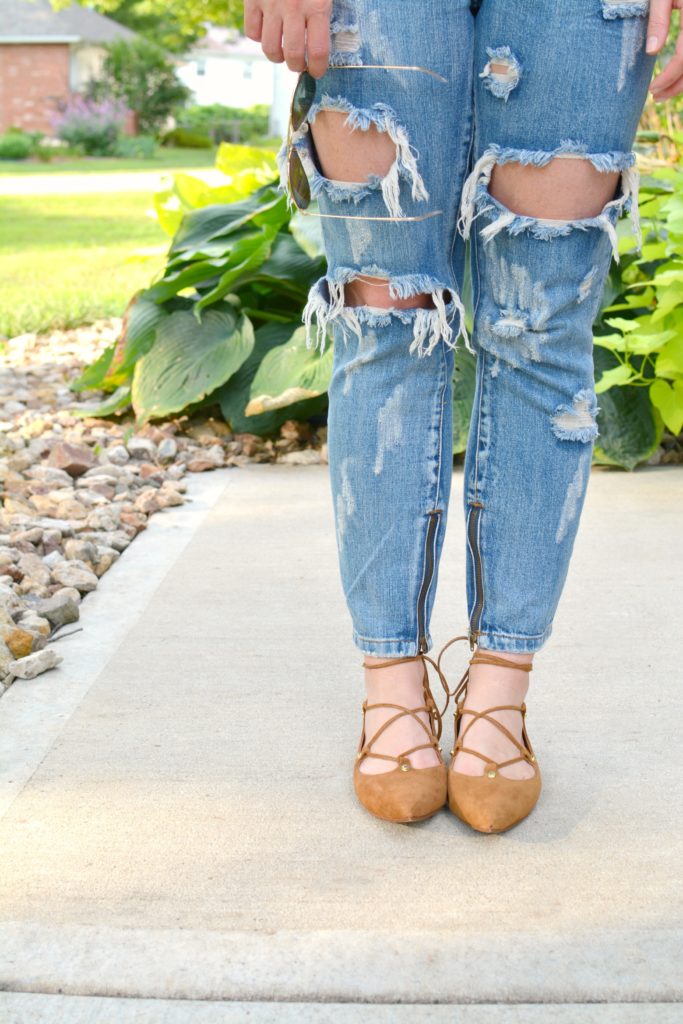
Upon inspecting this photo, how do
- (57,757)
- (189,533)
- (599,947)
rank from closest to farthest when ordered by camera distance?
(599,947) → (57,757) → (189,533)

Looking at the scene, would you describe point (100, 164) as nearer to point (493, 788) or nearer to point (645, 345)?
point (645, 345)

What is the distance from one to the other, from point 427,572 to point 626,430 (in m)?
1.76

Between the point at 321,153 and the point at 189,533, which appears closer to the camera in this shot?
the point at 321,153

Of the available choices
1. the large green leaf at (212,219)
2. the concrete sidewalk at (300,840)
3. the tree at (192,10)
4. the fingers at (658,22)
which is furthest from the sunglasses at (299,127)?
the tree at (192,10)

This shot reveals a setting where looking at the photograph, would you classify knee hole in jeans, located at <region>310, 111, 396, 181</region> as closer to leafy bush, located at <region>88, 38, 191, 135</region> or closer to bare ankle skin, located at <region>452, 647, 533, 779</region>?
bare ankle skin, located at <region>452, 647, 533, 779</region>

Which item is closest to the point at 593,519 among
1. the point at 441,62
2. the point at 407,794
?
the point at 407,794

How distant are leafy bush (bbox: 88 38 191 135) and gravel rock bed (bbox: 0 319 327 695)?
33.2 metres

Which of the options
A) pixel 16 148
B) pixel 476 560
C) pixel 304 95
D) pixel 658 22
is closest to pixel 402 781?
pixel 476 560

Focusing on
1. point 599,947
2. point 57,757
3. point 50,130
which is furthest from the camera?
point 50,130

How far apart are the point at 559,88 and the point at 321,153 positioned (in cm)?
29

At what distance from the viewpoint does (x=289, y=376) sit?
10.9 ft

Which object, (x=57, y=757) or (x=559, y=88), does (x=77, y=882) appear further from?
(x=559, y=88)

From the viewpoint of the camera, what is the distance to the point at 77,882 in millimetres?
1402

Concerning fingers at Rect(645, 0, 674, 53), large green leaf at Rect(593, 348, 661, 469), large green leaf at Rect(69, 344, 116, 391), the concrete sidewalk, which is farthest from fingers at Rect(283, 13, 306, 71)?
large green leaf at Rect(69, 344, 116, 391)
